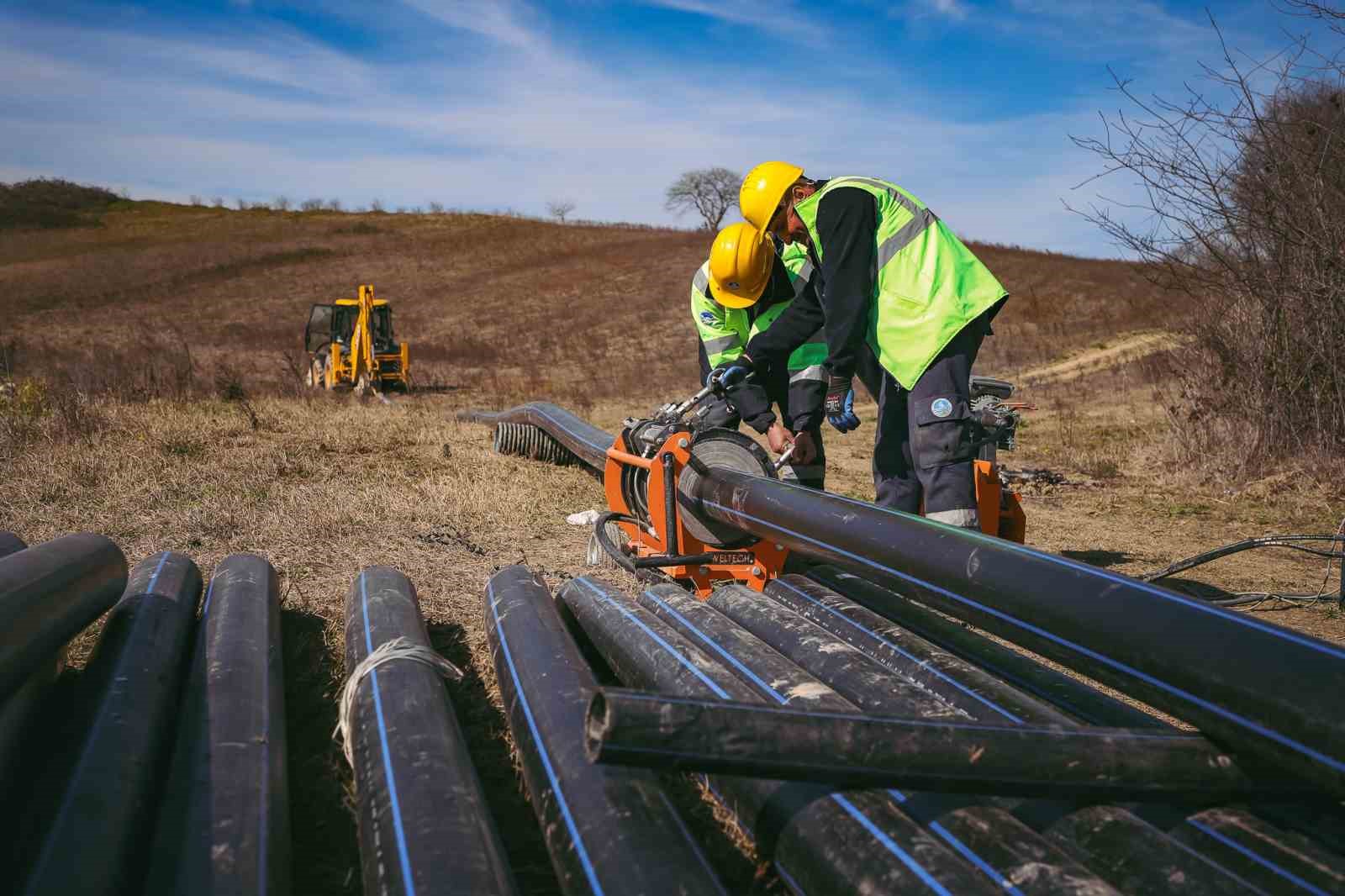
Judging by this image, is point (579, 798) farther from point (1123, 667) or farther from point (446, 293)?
point (446, 293)

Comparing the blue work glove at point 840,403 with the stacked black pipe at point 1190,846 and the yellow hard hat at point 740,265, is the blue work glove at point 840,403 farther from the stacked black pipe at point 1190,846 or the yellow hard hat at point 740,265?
the stacked black pipe at point 1190,846

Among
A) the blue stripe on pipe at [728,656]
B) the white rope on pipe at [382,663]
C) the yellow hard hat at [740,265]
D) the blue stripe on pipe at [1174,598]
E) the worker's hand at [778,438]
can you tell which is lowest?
the white rope on pipe at [382,663]

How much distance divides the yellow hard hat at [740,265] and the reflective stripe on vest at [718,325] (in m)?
0.08

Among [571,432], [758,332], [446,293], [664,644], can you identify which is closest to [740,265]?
[758,332]

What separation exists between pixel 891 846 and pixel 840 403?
2.67 metres

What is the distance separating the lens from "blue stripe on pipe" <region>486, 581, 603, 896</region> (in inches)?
71.6

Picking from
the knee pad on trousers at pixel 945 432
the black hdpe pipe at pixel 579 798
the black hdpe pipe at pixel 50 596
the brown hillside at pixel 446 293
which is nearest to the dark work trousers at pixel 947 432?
the knee pad on trousers at pixel 945 432

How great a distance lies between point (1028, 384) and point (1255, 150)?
969 cm

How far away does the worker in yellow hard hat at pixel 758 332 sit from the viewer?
501 centimetres

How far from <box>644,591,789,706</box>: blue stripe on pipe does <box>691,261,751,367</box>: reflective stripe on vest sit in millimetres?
2326

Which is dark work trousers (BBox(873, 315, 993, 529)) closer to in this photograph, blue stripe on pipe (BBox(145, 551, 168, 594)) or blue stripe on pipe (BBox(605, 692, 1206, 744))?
blue stripe on pipe (BBox(605, 692, 1206, 744))

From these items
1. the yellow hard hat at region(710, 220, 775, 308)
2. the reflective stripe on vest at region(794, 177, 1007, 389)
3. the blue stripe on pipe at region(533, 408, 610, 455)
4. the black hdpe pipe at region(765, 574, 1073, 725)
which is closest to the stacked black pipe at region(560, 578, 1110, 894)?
the black hdpe pipe at region(765, 574, 1073, 725)

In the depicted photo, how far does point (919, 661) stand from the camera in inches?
110

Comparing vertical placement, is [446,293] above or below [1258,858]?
above
